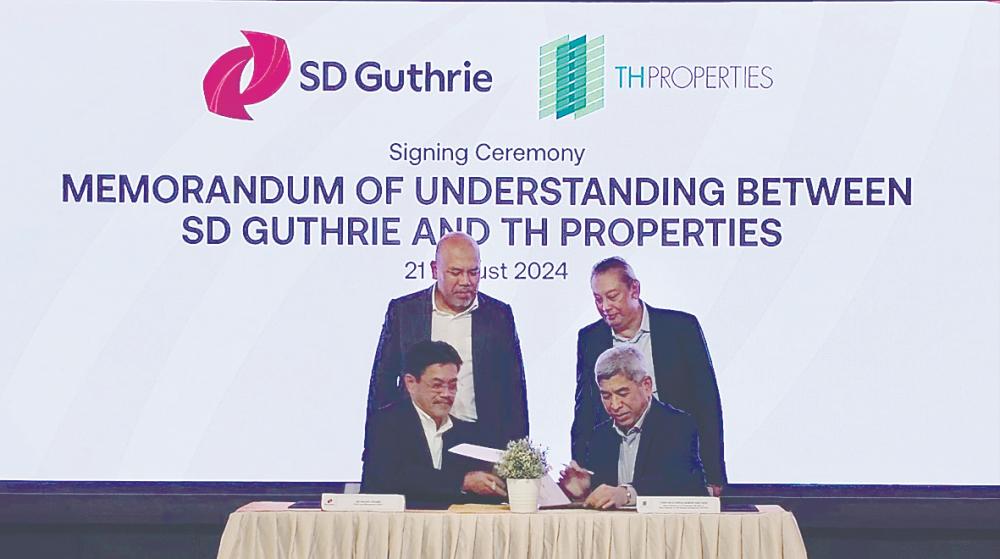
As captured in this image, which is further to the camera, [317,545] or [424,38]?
[424,38]

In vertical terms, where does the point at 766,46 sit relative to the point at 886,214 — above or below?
above

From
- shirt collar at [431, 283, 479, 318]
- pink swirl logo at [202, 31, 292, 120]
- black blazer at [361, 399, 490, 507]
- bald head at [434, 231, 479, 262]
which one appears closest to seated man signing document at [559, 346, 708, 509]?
black blazer at [361, 399, 490, 507]

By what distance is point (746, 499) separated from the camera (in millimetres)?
5832

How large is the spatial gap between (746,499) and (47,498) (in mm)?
2710

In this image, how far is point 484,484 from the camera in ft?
17.9

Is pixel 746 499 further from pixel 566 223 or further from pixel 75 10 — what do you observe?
pixel 75 10

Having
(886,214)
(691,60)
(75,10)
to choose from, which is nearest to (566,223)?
(691,60)

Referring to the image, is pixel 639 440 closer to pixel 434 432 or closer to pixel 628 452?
pixel 628 452

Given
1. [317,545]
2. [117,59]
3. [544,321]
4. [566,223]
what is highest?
[117,59]

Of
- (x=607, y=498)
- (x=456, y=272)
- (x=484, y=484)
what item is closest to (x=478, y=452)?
(x=484, y=484)

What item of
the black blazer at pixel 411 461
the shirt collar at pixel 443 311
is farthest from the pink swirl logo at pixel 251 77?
the black blazer at pixel 411 461

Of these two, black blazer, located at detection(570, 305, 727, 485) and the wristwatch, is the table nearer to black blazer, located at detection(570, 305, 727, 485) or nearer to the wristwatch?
the wristwatch

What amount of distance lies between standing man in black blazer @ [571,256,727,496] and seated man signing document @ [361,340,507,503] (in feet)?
1.51

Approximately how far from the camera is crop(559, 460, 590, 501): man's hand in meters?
5.54
